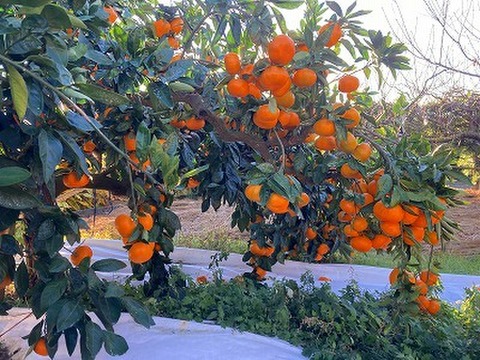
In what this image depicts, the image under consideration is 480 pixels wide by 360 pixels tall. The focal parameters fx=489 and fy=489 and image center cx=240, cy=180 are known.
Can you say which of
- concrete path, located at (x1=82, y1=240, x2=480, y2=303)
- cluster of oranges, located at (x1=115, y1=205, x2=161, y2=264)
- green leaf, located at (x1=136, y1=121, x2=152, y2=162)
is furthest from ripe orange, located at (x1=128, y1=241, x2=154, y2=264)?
concrete path, located at (x1=82, y1=240, x2=480, y2=303)

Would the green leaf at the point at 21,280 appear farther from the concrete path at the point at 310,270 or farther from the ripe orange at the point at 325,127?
the concrete path at the point at 310,270

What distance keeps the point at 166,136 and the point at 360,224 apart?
659 millimetres

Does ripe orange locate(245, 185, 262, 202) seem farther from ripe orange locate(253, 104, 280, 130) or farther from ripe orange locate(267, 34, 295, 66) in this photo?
ripe orange locate(267, 34, 295, 66)


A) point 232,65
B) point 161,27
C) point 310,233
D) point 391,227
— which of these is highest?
point 161,27

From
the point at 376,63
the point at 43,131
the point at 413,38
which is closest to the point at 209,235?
the point at 413,38

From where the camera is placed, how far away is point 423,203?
53.6 inches

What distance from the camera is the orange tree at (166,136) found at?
95 centimetres

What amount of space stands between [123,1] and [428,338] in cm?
186

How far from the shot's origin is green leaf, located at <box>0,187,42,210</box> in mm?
889

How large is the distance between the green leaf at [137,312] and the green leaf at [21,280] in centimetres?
26

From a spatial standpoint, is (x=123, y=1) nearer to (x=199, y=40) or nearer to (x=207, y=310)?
(x=199, y=40)

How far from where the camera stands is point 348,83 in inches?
56.4

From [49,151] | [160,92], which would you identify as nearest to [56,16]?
[49,151]

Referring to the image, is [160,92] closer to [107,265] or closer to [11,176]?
[107,265]
